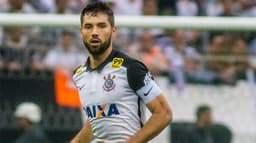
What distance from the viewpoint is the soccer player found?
5.33m

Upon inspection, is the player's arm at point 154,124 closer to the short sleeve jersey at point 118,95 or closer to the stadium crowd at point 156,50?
the short sleeve jersey at point 118,95

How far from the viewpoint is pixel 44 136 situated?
9.13 meters

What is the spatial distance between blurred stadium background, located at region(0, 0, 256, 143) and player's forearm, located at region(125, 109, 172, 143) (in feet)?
12.0

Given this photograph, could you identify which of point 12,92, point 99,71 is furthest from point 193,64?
point 99,71

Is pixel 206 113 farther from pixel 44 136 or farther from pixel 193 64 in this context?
pixel 44 136

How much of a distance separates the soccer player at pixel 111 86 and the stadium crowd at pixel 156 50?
3.53 meters

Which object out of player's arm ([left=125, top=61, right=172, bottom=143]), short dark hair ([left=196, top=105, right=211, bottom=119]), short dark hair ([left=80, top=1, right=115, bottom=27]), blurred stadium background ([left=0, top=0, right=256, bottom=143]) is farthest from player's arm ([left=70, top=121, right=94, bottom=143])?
short dark hair ([left=196, top=105, right=211, bottom=119])

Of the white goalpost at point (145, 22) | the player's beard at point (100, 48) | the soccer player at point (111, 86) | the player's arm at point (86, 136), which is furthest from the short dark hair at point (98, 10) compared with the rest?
the white goalpost at point (145, 22)

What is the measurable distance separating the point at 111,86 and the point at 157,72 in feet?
12.4

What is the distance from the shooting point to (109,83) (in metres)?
5.41

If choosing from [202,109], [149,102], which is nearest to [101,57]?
[149,102]

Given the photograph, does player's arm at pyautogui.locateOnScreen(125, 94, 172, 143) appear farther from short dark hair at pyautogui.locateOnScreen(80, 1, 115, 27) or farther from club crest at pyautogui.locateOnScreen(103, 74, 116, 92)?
short dark hair at pyautogui.locateOnScreen(80, 1, 115, 27)

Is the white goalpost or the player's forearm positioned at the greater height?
the player's forearm

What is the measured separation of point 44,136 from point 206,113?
1716 mm
